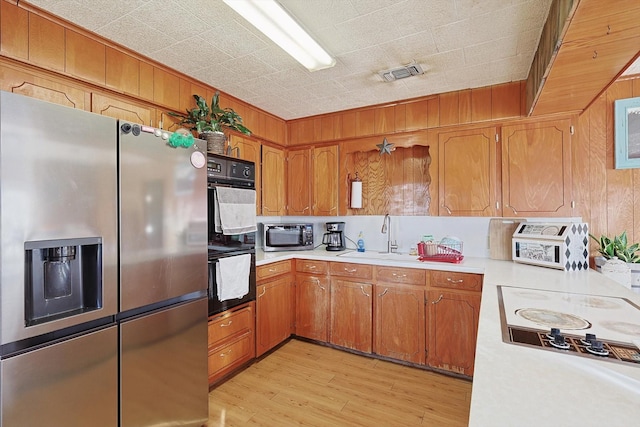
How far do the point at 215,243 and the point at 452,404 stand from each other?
2.00 m

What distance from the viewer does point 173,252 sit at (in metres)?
1.67

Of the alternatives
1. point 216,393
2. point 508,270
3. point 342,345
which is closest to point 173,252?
point 216,393

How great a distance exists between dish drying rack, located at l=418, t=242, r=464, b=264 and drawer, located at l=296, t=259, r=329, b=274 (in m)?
0.92

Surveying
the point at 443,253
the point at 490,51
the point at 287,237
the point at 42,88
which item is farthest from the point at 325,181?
the point at 42,88

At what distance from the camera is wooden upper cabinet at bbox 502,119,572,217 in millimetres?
2439

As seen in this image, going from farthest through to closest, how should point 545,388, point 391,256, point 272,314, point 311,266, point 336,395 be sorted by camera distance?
point 311,266 < point 391,256 < point 272,314 < point 336,395 < point 545,388

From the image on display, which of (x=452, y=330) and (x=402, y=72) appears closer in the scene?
(x=402, y=72)

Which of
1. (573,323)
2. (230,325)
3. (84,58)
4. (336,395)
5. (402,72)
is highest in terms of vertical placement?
(402,72)

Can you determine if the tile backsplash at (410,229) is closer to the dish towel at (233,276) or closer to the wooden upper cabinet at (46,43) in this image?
the dish towel at (233,276)

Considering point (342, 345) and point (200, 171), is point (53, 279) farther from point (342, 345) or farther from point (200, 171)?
point (342, 345)

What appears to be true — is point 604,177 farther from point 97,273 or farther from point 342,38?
point 97,273

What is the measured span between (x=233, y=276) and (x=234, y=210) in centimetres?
50

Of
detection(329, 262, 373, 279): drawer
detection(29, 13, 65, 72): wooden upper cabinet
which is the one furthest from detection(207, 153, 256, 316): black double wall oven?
detection(29, 13, 65, 72): wooden upper cabinet

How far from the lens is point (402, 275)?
269cm
